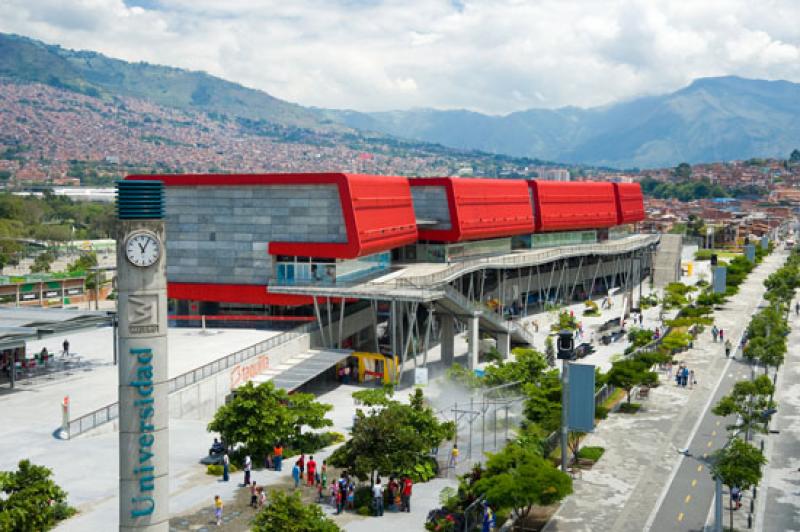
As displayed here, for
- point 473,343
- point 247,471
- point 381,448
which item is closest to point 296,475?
point 247,471

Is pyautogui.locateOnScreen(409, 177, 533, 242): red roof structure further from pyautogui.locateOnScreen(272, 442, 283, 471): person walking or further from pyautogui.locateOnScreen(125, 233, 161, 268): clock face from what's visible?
pyautogui.locateOnScreen(125, 233, 161, 268): clock face

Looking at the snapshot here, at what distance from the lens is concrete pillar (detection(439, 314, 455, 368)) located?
214 ft

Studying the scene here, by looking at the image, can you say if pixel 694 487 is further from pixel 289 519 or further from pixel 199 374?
pixel 199 374

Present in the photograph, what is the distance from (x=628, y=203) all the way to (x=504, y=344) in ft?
213

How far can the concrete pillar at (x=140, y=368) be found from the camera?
76.6 ft

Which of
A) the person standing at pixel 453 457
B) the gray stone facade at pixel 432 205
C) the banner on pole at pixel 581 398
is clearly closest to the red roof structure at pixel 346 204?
the gray stone facade at pixel 432 205

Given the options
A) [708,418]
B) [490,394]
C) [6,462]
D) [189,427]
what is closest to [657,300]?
[708,418]

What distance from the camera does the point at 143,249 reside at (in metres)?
23.5

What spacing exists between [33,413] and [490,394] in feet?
77.2

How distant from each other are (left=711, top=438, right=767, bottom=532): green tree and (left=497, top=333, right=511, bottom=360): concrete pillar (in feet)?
115

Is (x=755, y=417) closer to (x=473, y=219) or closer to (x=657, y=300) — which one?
(x=473, y=219)

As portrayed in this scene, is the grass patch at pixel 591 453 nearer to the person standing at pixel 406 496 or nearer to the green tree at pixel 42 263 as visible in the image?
the person standing at pixel 406 496

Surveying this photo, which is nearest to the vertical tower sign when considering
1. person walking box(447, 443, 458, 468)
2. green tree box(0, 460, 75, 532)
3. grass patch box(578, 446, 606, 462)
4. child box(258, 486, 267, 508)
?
green tree box(0, 460, 75, 532)

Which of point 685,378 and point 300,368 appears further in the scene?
point 685,378
